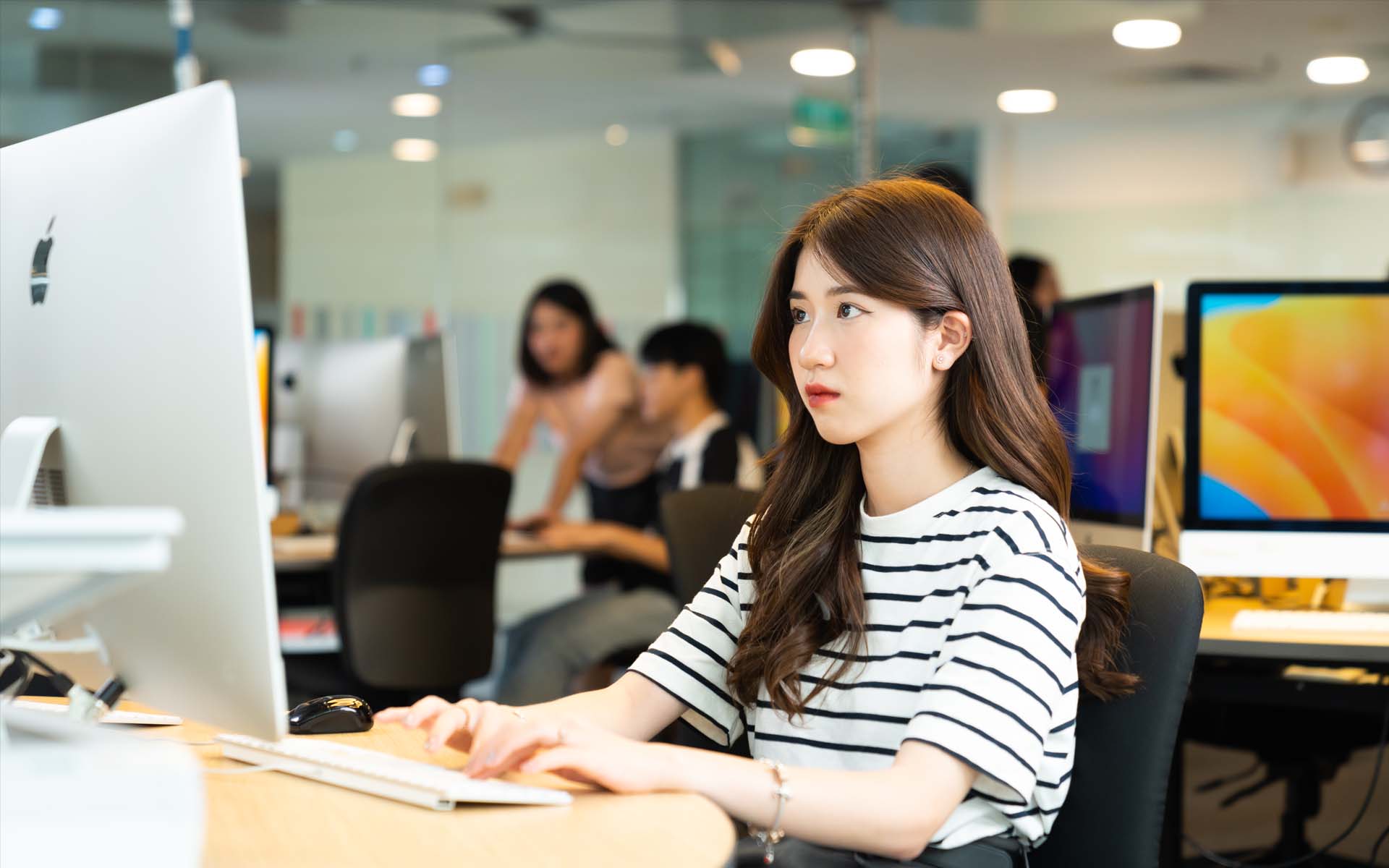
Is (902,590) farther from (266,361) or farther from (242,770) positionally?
(266,361)

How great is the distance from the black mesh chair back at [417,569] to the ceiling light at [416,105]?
116 inches

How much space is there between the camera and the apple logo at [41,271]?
1009mm

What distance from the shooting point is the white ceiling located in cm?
455

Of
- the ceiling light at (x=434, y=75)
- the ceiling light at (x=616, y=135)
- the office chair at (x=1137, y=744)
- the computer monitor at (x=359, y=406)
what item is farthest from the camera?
the ceiling light at (x=616, y=135)

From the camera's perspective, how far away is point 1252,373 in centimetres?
Result: 226

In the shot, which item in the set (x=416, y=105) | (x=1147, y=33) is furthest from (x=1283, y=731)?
(x=416, y=105)

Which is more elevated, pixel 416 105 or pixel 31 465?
pixel 416 105

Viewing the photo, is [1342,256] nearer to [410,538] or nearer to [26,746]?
[410,538]

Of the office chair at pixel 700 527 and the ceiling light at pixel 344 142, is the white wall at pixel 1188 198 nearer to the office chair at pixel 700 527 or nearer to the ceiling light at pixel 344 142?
the ceiling light at pixel 344 142

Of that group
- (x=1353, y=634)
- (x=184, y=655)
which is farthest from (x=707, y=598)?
(x=1353, y=634)

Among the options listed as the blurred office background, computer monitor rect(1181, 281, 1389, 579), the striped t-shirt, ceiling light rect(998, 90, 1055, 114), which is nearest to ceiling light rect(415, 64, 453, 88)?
the blurred office background

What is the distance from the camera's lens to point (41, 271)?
1.01m

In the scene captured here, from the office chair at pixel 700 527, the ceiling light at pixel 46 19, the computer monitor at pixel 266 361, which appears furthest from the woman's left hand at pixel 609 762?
the ceiling light at pixel 46 19

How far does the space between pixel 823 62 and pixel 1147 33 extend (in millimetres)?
1337
